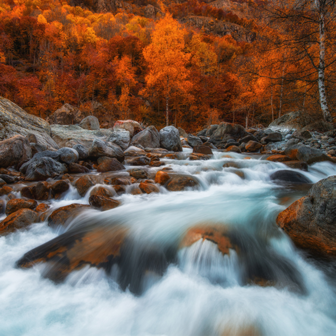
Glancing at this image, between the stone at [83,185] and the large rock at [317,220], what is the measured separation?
3.94 m

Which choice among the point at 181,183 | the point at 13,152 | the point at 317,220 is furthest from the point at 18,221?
the point at 317,220

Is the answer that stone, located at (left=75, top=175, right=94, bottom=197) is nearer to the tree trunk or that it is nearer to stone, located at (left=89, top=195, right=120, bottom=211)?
stone, located at (left=89, top=195, right=120, bottom=211)

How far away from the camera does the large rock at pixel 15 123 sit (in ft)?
23.4

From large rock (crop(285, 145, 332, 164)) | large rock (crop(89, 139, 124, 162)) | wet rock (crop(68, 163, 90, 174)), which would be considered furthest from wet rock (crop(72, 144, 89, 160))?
large rock (crop(285, 145, 332, 164))

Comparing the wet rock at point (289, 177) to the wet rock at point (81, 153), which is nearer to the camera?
the wet rock at point (289, 177)

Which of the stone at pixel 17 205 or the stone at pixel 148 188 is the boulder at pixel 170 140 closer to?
the stone at pixel 148 188

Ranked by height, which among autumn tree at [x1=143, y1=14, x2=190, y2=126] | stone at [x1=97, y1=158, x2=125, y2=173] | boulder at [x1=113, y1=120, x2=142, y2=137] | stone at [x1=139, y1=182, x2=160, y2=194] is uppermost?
→ autumn tree at [x1=143, y1=14, x2=190, y2=126]

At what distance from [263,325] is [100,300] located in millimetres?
1539

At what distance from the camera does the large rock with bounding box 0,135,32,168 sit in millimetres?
5836

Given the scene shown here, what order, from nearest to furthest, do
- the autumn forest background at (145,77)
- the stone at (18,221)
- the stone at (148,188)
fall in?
1. the stone at (18,221)
2. the stone at (148,188)
3. the autumn forest background at (145,77)

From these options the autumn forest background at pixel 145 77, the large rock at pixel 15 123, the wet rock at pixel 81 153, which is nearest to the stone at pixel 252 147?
the autumn forest background at pixel 145 77

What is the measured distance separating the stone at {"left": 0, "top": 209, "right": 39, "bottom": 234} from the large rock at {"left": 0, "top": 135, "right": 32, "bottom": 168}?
352cm

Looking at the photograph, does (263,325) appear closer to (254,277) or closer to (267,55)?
(254,277)

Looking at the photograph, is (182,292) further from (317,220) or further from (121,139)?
(121,139)
